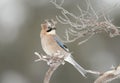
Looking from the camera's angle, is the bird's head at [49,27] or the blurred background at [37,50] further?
the blurred background at [37,50]

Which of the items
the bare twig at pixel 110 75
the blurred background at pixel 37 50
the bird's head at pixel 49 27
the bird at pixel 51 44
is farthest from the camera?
the blurred background at pixel 37 50

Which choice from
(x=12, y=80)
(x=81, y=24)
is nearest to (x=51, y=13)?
(x=12, y=80)

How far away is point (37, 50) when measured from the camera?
13.0 m

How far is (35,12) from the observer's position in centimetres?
1391

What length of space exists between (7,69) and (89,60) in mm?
1670

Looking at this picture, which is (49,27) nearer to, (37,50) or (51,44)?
(51,44)

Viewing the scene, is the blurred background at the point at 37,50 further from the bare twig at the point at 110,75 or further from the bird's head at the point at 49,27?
the bare twig at the point at 110,75

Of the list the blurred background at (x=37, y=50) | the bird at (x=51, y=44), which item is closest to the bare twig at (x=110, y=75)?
the bird at (x=51, y=44)

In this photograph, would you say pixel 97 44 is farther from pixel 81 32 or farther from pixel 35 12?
pixel 81 32

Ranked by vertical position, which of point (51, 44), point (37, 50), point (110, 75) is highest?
point (37, 50)

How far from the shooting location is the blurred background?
12938 mm

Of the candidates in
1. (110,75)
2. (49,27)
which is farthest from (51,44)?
(110,75)

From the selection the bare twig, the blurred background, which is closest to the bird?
the bare twig

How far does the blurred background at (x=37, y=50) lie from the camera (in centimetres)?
1294
